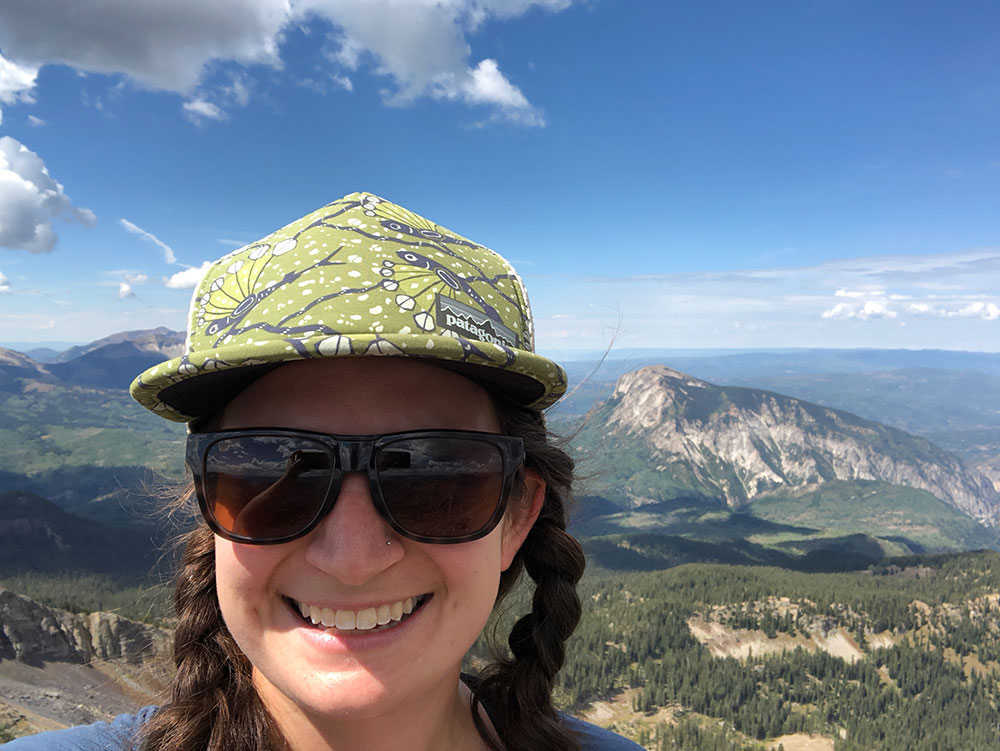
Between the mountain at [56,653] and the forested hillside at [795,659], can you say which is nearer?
the mountain at [56,653]

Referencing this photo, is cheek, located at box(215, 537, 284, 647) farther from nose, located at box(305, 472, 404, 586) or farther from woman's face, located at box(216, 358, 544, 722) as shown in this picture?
nose, located at box(305, 472, 404, 586)

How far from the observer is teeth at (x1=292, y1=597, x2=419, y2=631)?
2807mm

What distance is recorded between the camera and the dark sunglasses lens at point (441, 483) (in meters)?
2.90

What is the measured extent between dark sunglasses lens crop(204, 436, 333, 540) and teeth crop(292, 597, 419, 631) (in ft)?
1.35

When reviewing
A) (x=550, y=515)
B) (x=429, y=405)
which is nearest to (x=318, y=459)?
(x=429, y=405)

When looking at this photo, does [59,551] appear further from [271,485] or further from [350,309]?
[350,309]

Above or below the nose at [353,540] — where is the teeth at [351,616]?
below

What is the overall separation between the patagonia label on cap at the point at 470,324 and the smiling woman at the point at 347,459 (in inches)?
0.4

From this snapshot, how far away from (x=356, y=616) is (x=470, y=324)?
156 centimetres

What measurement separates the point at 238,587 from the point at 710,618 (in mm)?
198537

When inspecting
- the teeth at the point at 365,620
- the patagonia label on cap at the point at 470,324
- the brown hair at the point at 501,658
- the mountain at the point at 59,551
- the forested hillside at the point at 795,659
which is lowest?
the forested hillside at the point at 795,659

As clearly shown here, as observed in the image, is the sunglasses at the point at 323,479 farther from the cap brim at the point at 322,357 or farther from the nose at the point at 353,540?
the cap brim at the point at 322,357

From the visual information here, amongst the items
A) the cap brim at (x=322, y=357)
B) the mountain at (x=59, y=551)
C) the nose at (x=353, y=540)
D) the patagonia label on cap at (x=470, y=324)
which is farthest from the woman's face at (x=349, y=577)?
the mountain at (x=59, y=551)

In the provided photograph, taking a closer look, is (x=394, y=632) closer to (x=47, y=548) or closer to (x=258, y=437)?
(x=258, y=437)
